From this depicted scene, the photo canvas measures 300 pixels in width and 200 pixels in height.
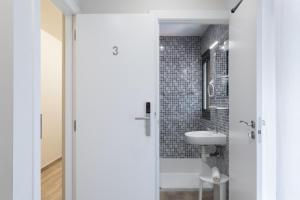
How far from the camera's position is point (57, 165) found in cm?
509

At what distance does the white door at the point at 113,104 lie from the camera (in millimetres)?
2584

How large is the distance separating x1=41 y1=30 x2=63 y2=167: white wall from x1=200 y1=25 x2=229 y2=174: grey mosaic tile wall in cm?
282

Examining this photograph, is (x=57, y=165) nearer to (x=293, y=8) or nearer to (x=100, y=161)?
(x=100, y=161)

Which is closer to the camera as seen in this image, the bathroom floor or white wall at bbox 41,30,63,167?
the bathroom floor

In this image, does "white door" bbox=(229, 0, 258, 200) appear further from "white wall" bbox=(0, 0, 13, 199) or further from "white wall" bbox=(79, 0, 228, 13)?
"white wall" bbox=(0, 0, 13, 199)

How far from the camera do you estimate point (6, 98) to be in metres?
1.40

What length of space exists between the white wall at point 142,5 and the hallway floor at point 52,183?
2209 mm

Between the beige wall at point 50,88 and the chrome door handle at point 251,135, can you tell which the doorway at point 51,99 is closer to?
the beige wall at point 50,88

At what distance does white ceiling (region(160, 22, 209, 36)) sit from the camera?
422cm

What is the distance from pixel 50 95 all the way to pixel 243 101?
3.92 metres

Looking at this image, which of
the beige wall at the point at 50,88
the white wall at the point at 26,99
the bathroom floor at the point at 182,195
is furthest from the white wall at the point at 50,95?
the white wall at the point at 26,99

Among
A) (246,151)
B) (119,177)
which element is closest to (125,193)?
(119,177)

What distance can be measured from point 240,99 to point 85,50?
145 centimetres

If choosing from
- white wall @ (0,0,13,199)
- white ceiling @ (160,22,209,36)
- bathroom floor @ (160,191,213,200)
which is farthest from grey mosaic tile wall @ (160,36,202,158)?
white wall @ (0,0,13,199)
